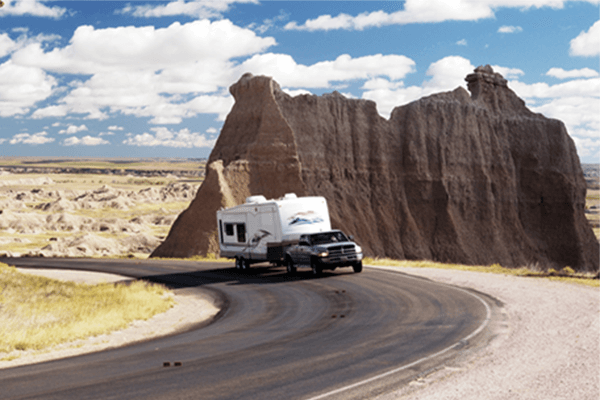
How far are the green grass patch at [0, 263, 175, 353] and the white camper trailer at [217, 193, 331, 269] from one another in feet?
19.3

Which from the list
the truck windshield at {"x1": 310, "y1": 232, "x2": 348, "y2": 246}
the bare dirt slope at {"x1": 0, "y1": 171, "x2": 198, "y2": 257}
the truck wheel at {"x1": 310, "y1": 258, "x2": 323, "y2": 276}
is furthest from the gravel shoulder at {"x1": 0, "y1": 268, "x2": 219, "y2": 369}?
the bare dirt slope at {"x1": 0, "y1": 171, "x2": 198, "y2": 257}

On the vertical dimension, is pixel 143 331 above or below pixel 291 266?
below

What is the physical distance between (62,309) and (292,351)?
9.81 metres

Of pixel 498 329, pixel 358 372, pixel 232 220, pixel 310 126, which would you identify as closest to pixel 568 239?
pixel 310 126

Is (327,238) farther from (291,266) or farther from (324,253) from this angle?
(291,266)

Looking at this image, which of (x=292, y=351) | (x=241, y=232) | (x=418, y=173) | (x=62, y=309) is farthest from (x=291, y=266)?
(x=418, y=173)

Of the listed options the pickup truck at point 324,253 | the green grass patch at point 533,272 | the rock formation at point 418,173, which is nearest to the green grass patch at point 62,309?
the pickup truck at point 324,253

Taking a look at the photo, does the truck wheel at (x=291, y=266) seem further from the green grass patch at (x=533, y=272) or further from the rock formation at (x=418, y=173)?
the rock formation at (x=418, y=173)

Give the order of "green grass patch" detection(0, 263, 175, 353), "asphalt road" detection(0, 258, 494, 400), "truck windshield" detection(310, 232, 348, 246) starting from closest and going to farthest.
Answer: "asphalt road" detection(0, 258, 494, 400) < "green grass patch" detection(0, 263, 175, 353) < "truck windshield" detection(310, 232, 348, 246)

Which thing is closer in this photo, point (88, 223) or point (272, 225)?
point (272, 225)

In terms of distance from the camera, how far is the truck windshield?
25875mm

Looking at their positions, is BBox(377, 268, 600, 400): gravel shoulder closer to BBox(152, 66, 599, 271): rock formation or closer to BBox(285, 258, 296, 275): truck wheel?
BBox(285, 258, 296, 275): truck wheel

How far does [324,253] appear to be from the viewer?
81.5ft

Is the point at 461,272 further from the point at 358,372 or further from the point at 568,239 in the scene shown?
the point at 568,239
